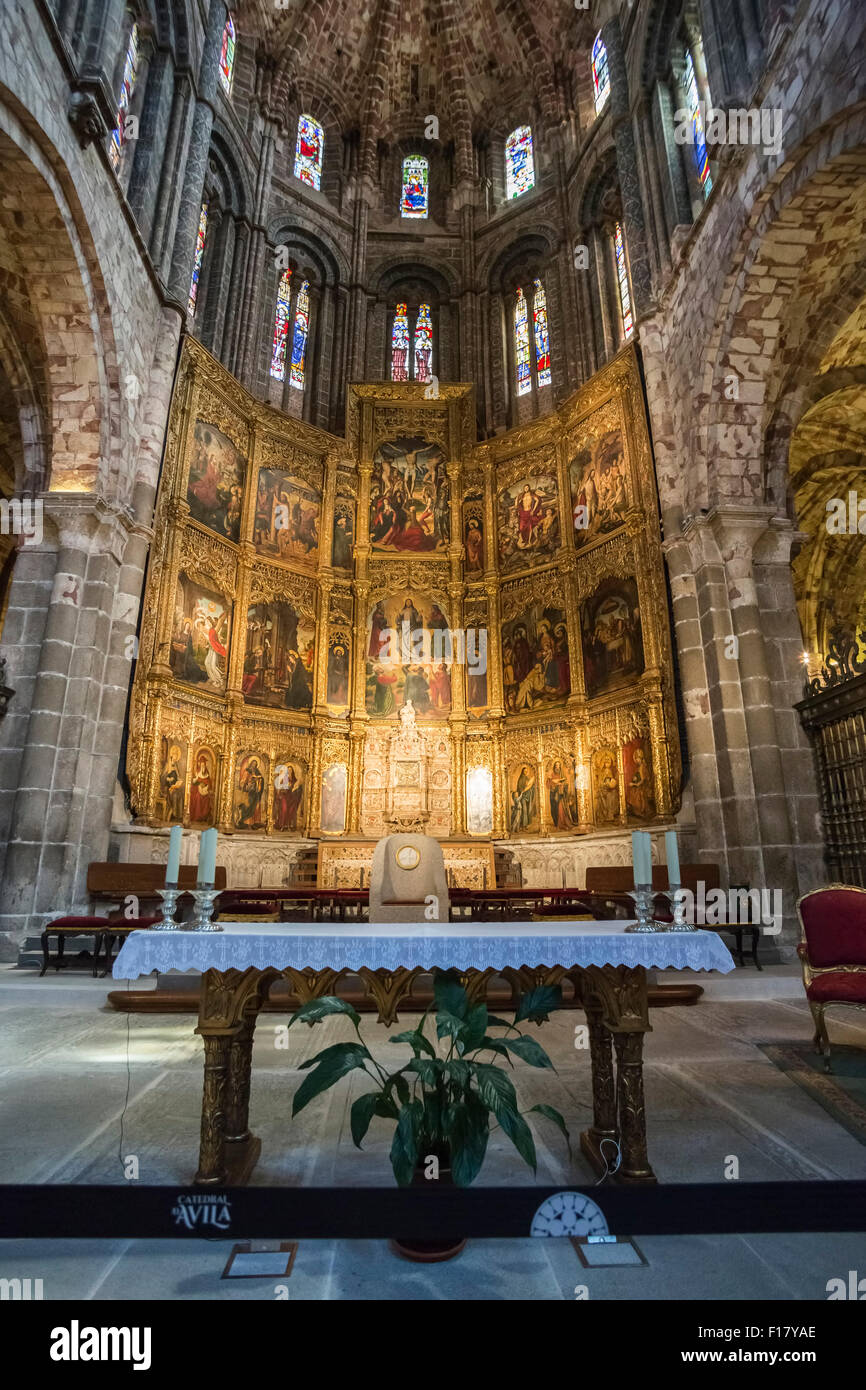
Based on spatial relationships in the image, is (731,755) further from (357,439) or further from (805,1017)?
(357,439)

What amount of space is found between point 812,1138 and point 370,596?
14644mm

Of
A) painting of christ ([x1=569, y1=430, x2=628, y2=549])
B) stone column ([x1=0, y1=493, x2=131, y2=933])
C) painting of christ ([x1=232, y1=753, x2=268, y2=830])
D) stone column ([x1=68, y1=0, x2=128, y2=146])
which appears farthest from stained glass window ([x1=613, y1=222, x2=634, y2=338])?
painting of christ ([x1=232, y1=753, x2=268, y2=830])

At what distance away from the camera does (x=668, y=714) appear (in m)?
11.9

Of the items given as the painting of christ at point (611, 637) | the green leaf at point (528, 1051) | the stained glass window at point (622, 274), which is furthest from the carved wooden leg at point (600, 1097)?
the stained glass window at point (622, 274)

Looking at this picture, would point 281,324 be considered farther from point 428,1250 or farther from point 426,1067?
point 428,1250

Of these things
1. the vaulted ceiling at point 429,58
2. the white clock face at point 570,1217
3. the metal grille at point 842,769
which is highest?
the vaulted ceiling at point 429,58

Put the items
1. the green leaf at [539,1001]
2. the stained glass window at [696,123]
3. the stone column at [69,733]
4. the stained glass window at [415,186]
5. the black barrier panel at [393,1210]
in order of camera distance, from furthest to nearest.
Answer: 1. the stained glass window at [415,186]
2. the stained glass window at [696,123]
3. the stone column at [69,733]
4. the green leaf at [539,1001]
5. the black barrier panel at [393,1210]

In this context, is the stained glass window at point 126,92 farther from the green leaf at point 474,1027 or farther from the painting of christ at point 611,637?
the green leaf at point 474,1027

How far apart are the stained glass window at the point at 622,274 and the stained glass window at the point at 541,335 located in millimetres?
2410

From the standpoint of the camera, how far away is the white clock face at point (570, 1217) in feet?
6.86

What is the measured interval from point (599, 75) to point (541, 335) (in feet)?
22.1

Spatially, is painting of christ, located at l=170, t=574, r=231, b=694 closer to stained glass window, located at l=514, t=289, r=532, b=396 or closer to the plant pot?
stained glass window, located at l=514, t=289, r=532, b=396
